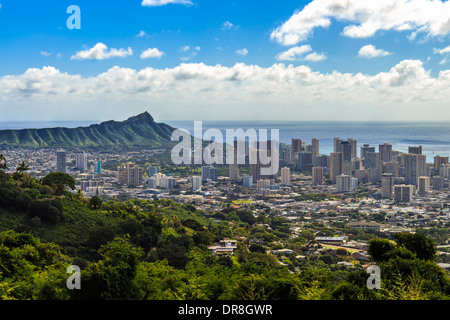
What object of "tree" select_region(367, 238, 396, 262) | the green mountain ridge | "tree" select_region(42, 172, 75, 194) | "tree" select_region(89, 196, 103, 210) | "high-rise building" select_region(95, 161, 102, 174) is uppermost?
the green mountain ridge

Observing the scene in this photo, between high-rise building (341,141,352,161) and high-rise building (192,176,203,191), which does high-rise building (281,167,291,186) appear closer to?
high-rise building (192,176,203,191)

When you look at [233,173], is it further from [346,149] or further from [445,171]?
[445,171]

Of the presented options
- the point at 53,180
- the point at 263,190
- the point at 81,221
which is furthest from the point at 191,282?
the point at 263,190

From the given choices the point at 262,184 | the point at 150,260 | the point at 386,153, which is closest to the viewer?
the point at 150,260

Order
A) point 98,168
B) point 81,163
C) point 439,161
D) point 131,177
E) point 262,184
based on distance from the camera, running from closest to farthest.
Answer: point 262,184 → point 131,177 → point 439,161 → point 81,163 → point 98,168

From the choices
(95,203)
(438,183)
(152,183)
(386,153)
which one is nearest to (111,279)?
(95,203)

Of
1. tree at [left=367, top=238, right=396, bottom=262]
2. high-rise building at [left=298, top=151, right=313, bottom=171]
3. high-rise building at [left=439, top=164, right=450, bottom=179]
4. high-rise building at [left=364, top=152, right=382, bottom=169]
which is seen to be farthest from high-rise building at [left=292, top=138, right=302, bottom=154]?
tree at [left=367, top=238, right=396, bottom=262]

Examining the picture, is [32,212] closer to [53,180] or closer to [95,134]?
[53,180]

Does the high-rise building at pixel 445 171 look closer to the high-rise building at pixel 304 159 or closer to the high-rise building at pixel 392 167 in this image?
the high-rise building at pixel 392 167
